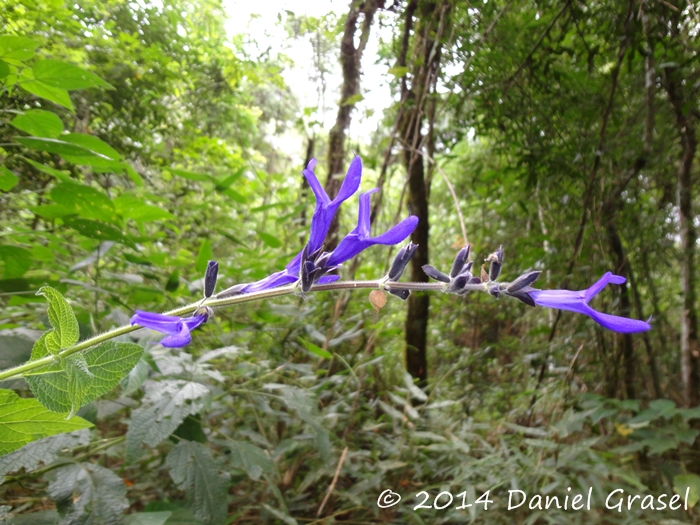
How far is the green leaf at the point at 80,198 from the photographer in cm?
104

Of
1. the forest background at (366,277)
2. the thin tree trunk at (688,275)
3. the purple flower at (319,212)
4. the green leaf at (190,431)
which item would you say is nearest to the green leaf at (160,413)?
the forest background at (366,277)

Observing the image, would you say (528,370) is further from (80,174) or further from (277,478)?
(80,174)

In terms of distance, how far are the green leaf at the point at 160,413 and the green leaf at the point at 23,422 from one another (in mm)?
405

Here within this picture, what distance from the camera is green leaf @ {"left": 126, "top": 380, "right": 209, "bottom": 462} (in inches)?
38.9

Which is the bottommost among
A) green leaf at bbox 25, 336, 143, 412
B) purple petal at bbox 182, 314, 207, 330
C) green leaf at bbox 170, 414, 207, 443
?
green leaf at bbox 170, 414, 207, 443

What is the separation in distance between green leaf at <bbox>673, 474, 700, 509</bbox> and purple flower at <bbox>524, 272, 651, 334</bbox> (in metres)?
1.46

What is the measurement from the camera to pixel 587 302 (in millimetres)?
583

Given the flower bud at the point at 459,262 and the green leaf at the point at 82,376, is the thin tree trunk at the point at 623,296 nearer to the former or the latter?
the flower bud at the point at 459,262

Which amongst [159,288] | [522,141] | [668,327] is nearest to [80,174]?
[159,288]

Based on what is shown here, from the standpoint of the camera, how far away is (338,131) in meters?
3.00

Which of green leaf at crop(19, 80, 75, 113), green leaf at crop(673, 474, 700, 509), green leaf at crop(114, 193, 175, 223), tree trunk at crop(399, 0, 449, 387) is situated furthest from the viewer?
tree trunk at crop(399, 0, 449, 387)

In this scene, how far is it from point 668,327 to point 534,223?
3.34 feet

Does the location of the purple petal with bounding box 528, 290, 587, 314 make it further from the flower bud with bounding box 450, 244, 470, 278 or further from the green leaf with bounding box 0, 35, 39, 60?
the green leaf with bounding box 0, 35, 39, 60

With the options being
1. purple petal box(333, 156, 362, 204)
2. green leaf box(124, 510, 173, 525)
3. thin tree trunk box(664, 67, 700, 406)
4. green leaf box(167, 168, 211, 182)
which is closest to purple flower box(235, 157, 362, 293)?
purple petal box(333, 156, 362, 204)
